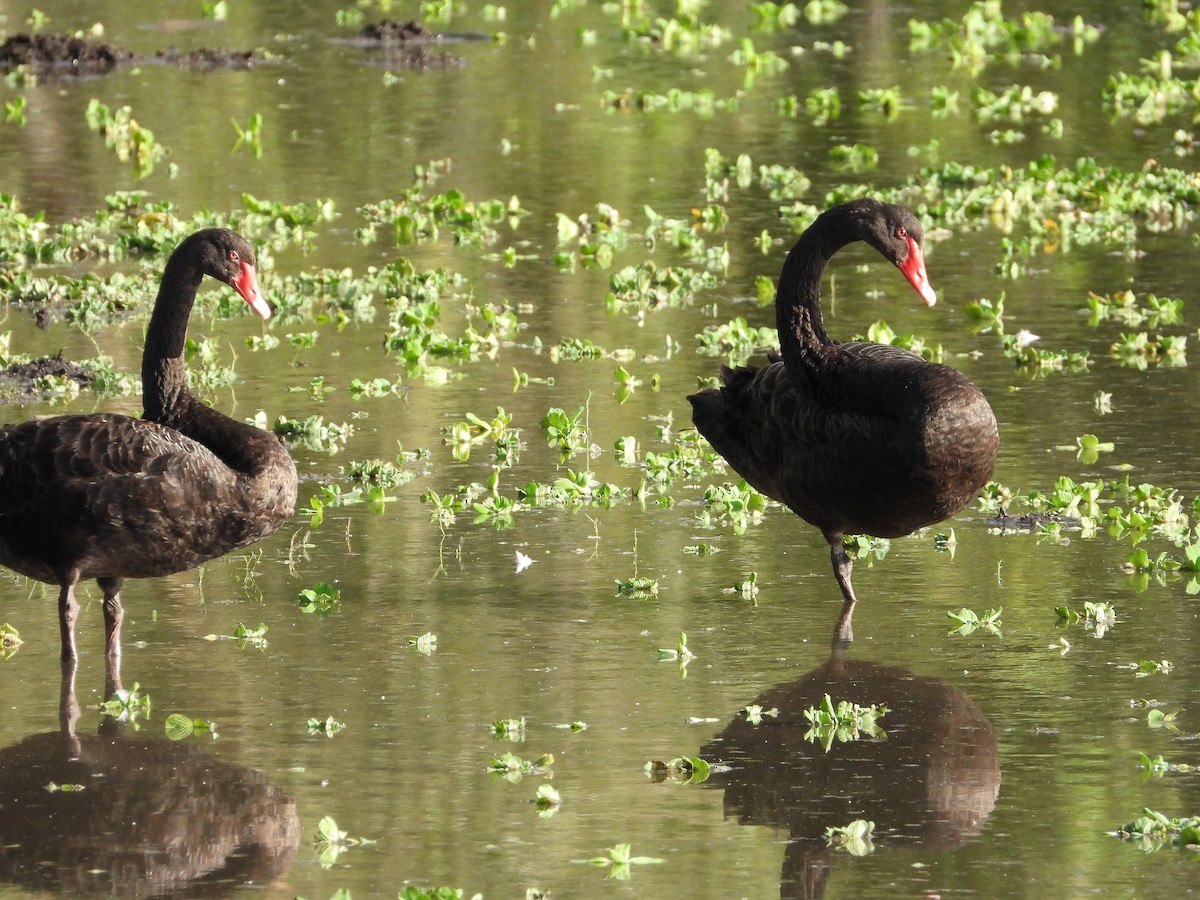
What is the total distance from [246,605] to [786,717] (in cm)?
226

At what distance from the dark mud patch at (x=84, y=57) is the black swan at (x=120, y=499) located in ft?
52.5

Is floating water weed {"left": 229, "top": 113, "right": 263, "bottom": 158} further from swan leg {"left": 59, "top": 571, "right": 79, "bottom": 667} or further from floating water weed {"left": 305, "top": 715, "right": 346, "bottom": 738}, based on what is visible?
floating water weed {"left": 305, "top": 715, "right": 346, "bottom": 738}

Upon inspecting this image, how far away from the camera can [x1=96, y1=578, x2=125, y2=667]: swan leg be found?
7.30m

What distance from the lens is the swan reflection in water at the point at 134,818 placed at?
220 inches

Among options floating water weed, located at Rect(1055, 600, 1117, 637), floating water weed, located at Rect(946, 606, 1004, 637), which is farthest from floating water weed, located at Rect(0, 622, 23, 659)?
floating water weed, located at Rect(1055, 600, 1117, 637)

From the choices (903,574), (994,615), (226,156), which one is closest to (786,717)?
(994,615)

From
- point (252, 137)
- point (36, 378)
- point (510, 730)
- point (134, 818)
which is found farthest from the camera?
point (252, 137)

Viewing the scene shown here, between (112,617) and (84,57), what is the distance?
1666 centimetres

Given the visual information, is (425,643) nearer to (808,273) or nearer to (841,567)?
(841,567)

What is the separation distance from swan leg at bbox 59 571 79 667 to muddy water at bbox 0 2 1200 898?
0.15m

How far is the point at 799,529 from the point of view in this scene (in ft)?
29.6

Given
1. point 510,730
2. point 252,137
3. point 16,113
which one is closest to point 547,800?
point 510,730

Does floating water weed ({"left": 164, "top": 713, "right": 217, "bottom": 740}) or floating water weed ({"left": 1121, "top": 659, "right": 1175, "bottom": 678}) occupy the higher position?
floating water weed ({"left": 1121, "top": 659, "right": 1175, "bottom": 678})

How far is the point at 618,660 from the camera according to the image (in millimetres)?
7309
